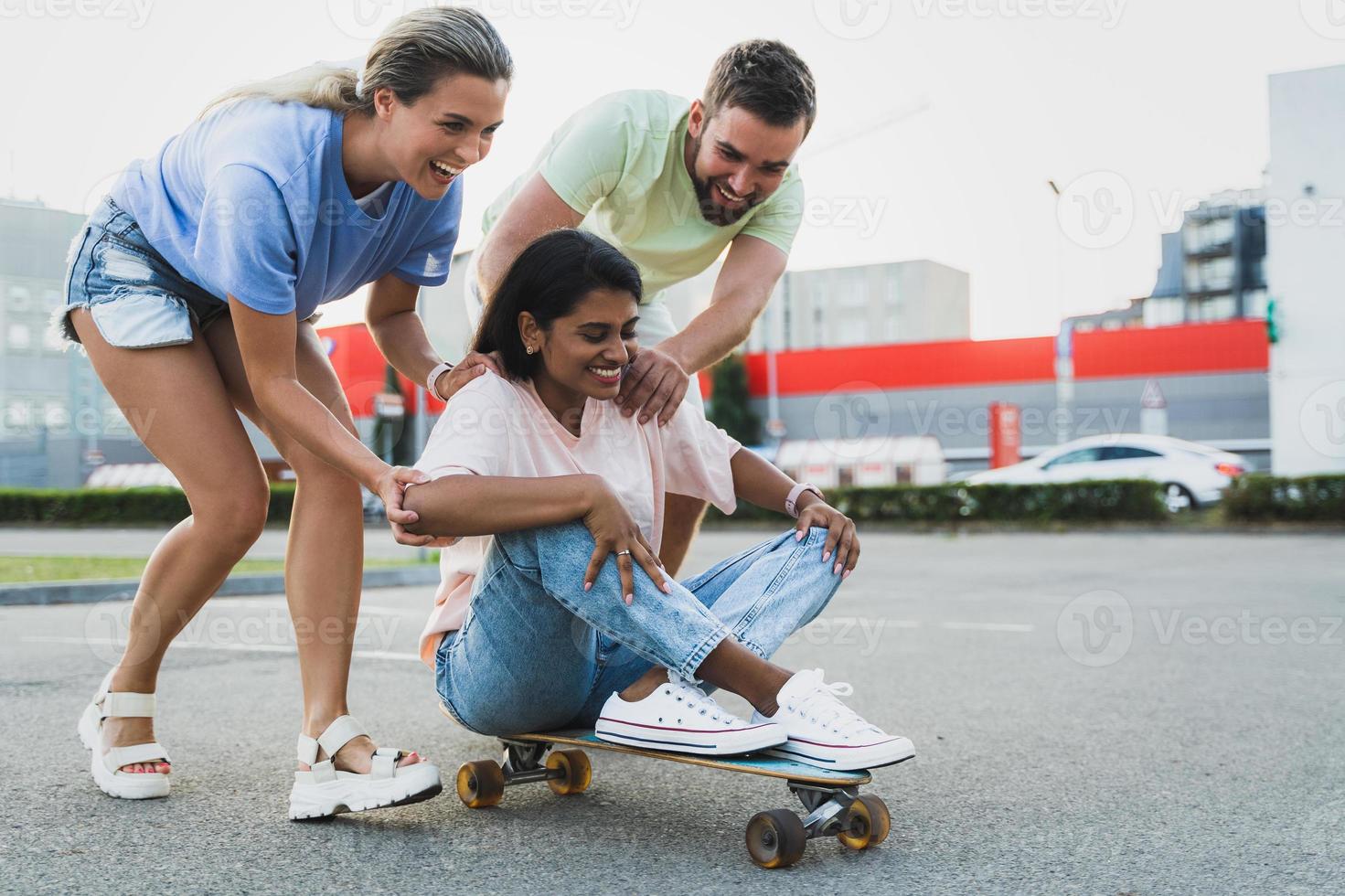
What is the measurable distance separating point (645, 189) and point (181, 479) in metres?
1.41

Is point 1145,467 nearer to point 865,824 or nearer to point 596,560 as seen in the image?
point 865,824

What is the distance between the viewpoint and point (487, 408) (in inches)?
96.6

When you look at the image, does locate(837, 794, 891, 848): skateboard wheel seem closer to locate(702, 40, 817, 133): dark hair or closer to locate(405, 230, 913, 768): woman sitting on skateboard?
locate(405, 230, 913, 768): woman sitting on skateboard

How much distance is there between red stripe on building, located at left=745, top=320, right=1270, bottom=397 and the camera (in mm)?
29922

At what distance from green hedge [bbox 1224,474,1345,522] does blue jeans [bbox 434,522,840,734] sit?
56.7ft

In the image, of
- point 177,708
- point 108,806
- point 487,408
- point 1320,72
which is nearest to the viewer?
point 487,408

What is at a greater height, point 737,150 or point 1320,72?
point 1320,72

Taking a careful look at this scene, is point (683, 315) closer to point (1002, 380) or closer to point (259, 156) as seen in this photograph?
point (1002, 380)

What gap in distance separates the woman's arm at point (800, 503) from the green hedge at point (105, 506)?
2357cm

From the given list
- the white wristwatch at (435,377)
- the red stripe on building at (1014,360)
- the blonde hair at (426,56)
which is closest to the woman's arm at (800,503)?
the white wristwatch at (435,377)

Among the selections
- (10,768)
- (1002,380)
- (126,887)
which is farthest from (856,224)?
(1002,380)

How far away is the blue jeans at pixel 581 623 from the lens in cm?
225

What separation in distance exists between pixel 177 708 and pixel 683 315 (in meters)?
45.9

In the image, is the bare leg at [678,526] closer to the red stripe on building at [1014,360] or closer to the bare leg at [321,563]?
the bare leg at [321,563]
